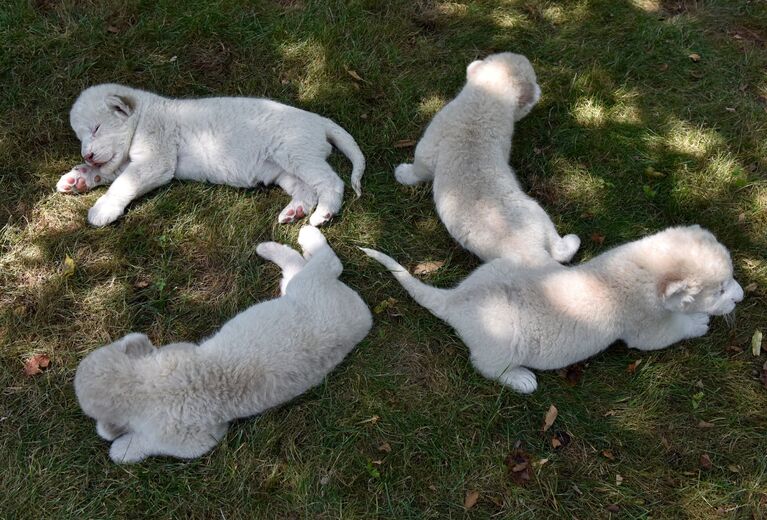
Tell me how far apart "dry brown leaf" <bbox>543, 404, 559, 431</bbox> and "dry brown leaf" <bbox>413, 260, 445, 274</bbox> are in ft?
3.99

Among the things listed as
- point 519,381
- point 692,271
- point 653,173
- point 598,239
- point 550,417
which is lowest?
point 550,417

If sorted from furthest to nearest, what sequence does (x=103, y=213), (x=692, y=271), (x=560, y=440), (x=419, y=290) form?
(x=103, y=213)
(x=419, y=290)
(x=560, y=440)
(x=692, y=271)

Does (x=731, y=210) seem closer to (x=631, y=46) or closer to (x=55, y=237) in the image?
(x=631, y=46)

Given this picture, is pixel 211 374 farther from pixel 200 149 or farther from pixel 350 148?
pixel 350 148

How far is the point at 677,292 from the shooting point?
3137 millimetres

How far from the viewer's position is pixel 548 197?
4.36 m

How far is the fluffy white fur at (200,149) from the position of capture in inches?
161

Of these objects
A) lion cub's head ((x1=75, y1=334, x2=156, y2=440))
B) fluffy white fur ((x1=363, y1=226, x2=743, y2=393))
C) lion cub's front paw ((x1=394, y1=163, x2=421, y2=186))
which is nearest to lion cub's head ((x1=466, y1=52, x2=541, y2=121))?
lion cub's front paw ((x1=394, y1=163, x2=421, y2=186))

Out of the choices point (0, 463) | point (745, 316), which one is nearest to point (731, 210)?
point (745, 316)

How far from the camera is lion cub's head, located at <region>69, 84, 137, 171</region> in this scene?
4.08 meters

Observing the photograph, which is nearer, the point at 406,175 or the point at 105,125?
the point at 105,125

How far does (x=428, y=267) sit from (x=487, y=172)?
2.57 ft

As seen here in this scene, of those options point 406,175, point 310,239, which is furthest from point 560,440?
point 406,175

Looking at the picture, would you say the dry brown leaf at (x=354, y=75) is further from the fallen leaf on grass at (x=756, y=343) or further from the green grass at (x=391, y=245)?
the fallen leaf on grass at (x=756, y=343)
